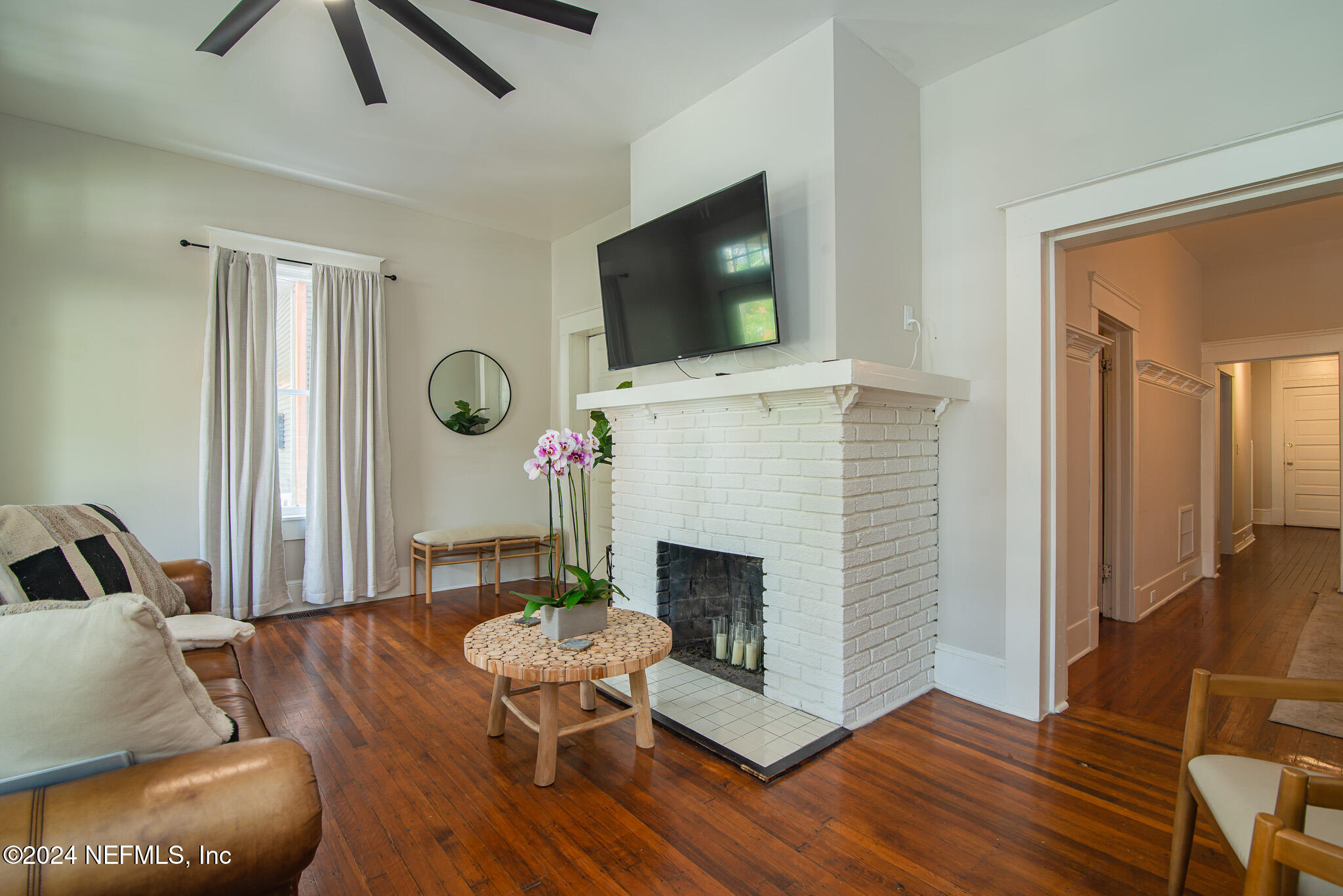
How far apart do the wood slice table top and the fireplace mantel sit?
1.02 m

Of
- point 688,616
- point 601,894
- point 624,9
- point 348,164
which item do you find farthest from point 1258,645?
point 348,164

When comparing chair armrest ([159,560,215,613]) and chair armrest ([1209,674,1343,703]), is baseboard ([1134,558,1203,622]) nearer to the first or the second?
chair armrest ([1209,674,1343,703])

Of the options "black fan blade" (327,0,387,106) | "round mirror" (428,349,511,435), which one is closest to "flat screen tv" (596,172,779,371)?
"black fan blade" (327,0,387,106)

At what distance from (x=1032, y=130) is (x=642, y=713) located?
2822mm

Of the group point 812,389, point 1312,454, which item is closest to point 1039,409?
point 812,389

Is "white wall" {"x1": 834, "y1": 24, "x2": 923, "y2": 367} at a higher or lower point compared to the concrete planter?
higher

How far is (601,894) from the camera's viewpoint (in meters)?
1.50

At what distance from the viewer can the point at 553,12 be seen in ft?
7.19

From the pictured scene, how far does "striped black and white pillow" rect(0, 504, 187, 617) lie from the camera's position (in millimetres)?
1699

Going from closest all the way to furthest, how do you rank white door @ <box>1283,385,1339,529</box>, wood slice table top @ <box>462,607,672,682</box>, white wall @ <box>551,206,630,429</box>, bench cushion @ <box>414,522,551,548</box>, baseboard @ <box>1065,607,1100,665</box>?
wood slice table top @ <box>462,607,672,682</box> < baseboard @ <box>1065,607,1100,665</box> < bench cushion @ <box>414,522,551,548</box> < white wall @ <box>551,206,630,429</box> < white door @ <box>1283,385,1339,529</box>

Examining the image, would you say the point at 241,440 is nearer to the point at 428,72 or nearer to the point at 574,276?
the point at 428,72

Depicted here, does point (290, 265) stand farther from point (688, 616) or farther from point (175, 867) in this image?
point (175, 867)

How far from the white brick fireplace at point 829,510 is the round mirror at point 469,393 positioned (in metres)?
2.33

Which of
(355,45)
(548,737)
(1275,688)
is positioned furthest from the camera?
(355,45)
